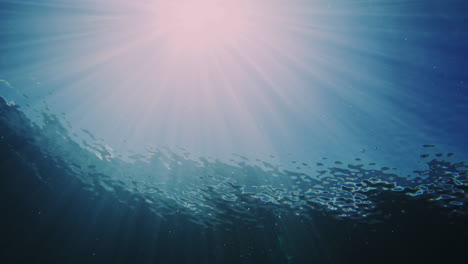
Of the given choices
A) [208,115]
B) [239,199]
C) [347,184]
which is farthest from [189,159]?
[347,184]

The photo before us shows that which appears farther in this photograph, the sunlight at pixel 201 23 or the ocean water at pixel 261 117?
the ocean water at pixel 261 117

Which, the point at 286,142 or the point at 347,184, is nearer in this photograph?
the point at 286,142

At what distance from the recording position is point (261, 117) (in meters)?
8.70

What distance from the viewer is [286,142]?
924cm

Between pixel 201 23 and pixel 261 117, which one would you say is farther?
pixel 261 117

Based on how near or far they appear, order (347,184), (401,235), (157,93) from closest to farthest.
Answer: (157,93), (347,184), (401,235)

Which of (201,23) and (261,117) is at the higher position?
(201,23)

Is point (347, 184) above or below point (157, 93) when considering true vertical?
above

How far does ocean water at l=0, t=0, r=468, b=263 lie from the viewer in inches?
245

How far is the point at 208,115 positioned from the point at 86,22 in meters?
5.20

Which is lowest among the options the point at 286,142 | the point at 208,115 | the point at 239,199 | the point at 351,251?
the point at 239,199

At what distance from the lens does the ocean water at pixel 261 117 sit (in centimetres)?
622

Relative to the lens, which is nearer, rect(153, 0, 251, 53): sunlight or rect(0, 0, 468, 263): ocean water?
rect(153, 0, 251, 53): sunlight

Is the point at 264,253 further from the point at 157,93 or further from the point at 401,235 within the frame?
the point at 157,93
